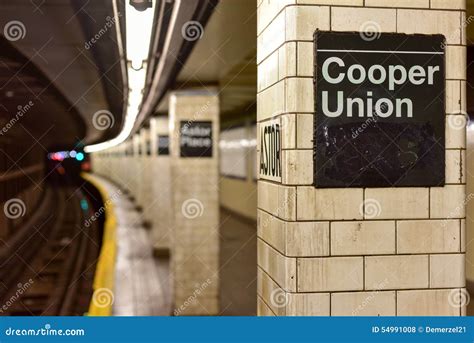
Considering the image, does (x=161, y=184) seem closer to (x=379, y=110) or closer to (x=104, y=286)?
(x=104, y=286)

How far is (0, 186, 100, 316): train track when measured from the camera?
8.61 metres

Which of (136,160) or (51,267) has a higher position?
(136,160)

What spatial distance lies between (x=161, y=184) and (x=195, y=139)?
5.41m

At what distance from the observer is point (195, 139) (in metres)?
7.36

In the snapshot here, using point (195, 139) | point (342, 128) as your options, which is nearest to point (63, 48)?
point (195, 139)

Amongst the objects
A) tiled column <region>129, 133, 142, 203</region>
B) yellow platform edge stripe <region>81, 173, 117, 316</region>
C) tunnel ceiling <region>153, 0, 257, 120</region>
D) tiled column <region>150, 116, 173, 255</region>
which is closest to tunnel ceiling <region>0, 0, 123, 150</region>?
tunnel ceiling <region>153, 0, 257, 120</region>

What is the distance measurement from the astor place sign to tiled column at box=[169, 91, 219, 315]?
4.79 m

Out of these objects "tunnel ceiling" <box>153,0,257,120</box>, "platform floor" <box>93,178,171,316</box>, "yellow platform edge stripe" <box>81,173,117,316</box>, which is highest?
"tunnel ceiling" <box>153,0,257,120</box>

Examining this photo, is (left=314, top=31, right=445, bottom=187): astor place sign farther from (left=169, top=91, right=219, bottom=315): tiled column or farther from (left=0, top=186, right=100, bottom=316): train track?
(left=0, top=186, right=100, bottom=316): train track

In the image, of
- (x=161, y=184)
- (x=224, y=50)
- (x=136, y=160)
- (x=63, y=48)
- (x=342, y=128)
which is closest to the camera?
(x=342, y=128)

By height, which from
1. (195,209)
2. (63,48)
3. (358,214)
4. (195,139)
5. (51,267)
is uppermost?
(63,48)

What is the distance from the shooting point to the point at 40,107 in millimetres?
16031

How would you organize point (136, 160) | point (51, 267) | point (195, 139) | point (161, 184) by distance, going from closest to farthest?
point (195, 139) → point (161, 184) → point (51, 267) → point (136, 160)
